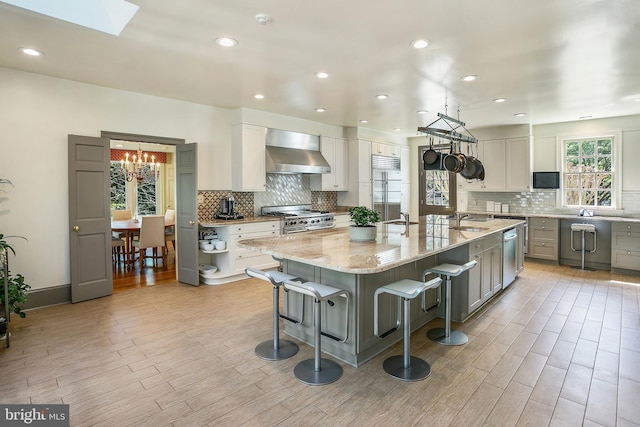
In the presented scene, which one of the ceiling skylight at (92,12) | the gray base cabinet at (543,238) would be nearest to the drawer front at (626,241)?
the gray base cabinet at (543,238)

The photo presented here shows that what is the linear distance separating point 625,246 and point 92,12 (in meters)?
7.66

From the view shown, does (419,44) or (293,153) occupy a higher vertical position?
(419,44)

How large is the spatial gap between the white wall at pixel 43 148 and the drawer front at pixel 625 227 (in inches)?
295

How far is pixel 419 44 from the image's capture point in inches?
125

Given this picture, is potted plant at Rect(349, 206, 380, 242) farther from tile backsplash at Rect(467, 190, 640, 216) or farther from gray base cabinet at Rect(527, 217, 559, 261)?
tile backsplash at Rect(467, 190, 640, 216)

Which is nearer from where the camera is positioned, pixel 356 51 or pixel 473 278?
pixel 356 51

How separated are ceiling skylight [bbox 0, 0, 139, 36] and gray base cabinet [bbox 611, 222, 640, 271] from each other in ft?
23.6

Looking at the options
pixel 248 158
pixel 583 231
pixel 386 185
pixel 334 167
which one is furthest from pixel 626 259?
pixel 248 158

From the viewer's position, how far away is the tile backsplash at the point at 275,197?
5.67 meters

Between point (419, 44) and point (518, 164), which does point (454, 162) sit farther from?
point (518, 164)

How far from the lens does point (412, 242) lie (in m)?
3.27

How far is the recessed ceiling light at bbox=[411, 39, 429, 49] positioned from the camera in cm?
311

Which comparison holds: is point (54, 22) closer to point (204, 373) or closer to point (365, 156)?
point (204, 373)

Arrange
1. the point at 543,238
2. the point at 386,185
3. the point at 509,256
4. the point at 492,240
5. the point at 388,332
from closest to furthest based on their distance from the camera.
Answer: the point at 388,332 < the point at 492,240 < the point at 509,256 < the point at 543,238 < the point at 386,185
